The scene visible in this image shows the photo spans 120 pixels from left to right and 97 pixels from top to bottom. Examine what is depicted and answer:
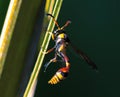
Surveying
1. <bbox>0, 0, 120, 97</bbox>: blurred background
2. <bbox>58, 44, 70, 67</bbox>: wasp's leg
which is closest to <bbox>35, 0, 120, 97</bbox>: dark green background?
<bbox>0, 0, 120, 97</bbox>: blurred background

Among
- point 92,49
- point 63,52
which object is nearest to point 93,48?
point 92,49

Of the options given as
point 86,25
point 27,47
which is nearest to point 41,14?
point 27,47

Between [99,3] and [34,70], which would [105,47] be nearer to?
[99,3]

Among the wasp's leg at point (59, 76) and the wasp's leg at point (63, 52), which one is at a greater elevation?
the wasp's leg at point (63, 52)

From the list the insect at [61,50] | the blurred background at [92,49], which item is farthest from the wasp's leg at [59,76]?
the blurred background at [92,49]

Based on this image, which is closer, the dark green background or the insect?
the insect

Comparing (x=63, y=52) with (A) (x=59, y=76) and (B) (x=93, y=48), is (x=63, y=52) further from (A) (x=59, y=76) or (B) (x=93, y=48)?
(B) (x=93, y=48)

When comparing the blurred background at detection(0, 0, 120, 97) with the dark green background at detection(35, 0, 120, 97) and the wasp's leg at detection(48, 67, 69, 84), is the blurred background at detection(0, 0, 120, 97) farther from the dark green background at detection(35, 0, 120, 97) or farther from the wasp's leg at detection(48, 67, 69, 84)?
the wasp's leg at detection(48, 67, 69, 84)

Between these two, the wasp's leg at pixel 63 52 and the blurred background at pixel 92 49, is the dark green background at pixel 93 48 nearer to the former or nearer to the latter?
the blurred background at pixel 92 49
